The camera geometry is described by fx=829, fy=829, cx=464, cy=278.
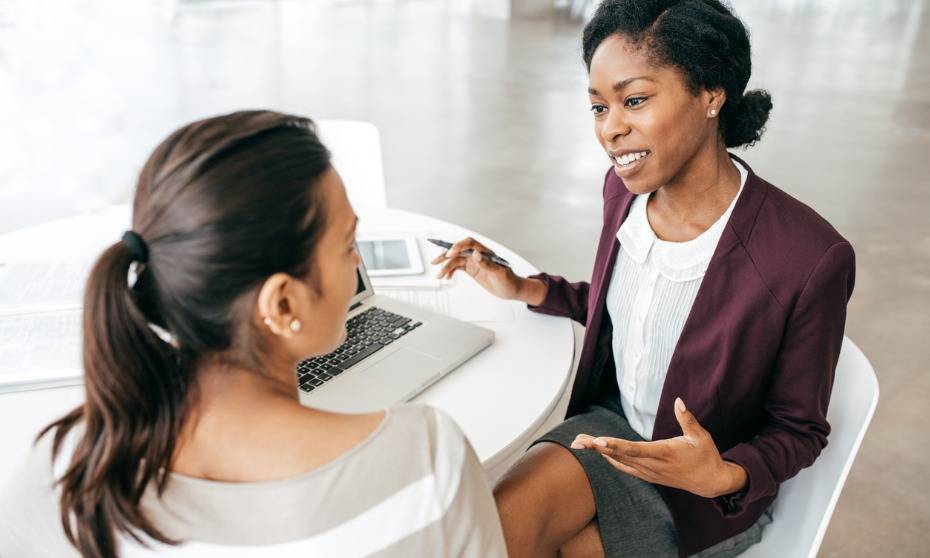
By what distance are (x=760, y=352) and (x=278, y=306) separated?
2.90 ft

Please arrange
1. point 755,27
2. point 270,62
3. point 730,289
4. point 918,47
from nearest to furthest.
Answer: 1. point 730,289
2. point 270,62
3. point 918,47
4. point 755,27

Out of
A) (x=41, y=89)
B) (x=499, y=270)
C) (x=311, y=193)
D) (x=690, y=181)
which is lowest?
(x=41, y=89)

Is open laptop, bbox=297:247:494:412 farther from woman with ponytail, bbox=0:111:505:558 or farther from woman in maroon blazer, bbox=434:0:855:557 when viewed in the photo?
woman with ponytail, bbox=0:111:505:558

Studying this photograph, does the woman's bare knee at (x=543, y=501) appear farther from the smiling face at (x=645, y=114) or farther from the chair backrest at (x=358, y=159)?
the chair backrest at (x=358, y=159)

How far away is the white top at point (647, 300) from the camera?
4.97 feet

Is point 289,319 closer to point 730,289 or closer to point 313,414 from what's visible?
point 313,414

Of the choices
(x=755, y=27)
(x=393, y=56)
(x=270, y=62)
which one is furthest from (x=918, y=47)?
(x=270, y=62)

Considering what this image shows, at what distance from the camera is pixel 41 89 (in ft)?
18.5

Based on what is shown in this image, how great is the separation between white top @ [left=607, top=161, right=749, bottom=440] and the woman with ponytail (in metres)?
0.76

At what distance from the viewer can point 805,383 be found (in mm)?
1348

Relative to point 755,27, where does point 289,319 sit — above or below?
above

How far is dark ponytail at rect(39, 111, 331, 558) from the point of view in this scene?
79 cm

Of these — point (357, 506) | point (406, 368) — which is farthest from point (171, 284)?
point (406, 368)

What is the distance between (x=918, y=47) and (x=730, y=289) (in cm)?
806
